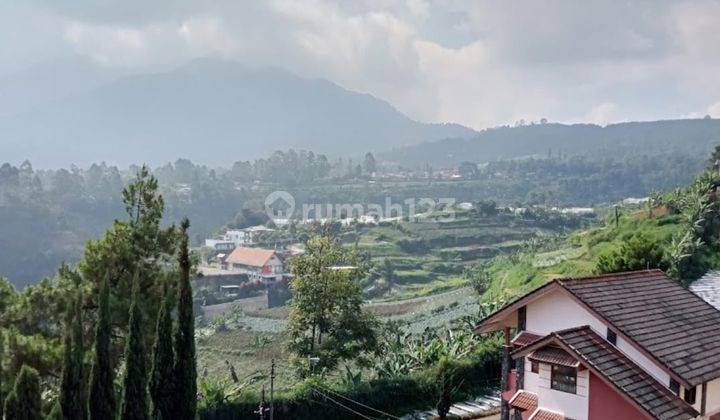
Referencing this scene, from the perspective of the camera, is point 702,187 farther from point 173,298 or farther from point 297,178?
point 297,178

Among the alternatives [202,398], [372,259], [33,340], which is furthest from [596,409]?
[372,259]

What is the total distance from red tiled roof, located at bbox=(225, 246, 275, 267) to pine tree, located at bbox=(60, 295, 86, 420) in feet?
169

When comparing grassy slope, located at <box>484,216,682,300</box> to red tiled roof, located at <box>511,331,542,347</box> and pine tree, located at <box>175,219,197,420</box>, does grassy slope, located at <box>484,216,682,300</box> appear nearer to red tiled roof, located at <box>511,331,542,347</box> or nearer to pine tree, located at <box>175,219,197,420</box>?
red tiled roof, located at <box>511,331,542,347</box>

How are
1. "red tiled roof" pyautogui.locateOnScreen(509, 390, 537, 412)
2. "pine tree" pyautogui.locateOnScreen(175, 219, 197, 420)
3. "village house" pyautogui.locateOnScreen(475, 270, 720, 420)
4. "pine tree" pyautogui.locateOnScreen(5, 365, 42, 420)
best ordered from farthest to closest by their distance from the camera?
1. "red tiled roof" pyautogui.locateOnScreen(509, 390, 537, 412)
2. "pine tree" pyautogui.locateOnScreen(175, 219, 197, 420)
3. "village house" pyautogui.locateOnScreen(475, 270, 720, 420)
4. "pine tree" pyautogui.locateOnScreen(5, 365, 42, 420)

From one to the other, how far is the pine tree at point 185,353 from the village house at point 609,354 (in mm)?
5280

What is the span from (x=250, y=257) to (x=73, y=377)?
54.7 meters

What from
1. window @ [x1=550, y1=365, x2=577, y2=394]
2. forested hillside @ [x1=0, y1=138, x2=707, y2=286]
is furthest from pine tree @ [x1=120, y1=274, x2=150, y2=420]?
forested hillside @ [x1=0, y1=138, x2=707, y2=286]

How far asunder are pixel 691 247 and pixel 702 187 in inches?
252

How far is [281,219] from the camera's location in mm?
97375

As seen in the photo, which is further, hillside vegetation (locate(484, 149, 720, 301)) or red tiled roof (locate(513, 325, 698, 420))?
hillside vegetation (locate(484, 149, 720, 301))

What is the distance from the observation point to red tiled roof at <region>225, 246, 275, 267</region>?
62472mm
